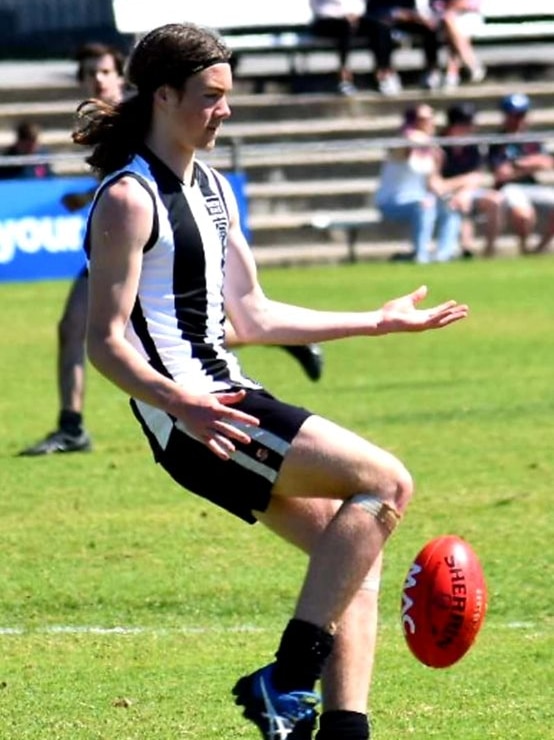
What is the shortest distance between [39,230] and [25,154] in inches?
57.8

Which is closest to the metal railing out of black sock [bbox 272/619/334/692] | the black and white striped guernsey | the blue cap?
the blue cap

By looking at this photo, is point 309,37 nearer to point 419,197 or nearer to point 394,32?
point 394,32

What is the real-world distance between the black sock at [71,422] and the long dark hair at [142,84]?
18.4ft

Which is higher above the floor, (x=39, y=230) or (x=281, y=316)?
(x=281, y=316)

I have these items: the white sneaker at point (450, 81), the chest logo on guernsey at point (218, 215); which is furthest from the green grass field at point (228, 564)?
the white sneaker at point (450, 81)

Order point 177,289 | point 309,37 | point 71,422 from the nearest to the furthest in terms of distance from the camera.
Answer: point 177,289
point 71,422
point 309,37

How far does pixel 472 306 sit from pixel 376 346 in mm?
2180

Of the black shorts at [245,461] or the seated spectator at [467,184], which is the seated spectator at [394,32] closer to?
the seated spectator at [467,184]

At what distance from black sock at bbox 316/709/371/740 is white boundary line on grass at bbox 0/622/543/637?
190 cm

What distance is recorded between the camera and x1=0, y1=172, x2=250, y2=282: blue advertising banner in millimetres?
20500

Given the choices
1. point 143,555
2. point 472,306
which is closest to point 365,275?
point 472,306

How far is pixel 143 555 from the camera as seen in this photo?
8.65m

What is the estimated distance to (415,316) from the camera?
5.82 m

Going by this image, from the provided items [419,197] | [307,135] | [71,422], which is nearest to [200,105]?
[71,422]
